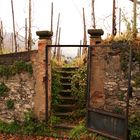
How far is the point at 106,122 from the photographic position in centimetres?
885

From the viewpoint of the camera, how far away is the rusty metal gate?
8.35 metres

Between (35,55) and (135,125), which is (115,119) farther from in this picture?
(35,55)

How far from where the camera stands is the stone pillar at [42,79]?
10.1m

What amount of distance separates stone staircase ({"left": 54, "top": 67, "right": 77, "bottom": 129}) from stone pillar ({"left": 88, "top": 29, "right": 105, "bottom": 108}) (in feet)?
4.53

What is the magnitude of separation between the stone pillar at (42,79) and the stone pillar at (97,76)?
1508mm

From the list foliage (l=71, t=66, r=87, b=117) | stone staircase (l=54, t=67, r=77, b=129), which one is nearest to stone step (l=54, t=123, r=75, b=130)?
stone staircase (l=54, t=67, r=77, b=129)

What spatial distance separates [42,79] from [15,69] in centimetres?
100

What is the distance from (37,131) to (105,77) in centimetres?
286

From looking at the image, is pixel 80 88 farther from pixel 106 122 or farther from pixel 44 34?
pixel 106 122

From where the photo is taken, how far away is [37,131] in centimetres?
1014

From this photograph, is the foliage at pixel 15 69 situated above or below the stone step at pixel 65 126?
above

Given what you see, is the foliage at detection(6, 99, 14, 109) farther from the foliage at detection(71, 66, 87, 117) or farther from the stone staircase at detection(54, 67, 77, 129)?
the foliage at detection(71, 66, 87, 117)

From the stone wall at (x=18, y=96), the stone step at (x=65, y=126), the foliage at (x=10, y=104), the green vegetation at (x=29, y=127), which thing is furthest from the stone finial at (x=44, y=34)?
the stone step at (x=65, y=126)

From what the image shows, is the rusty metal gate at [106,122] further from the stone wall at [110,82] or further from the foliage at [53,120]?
the foliage at [53,120]
